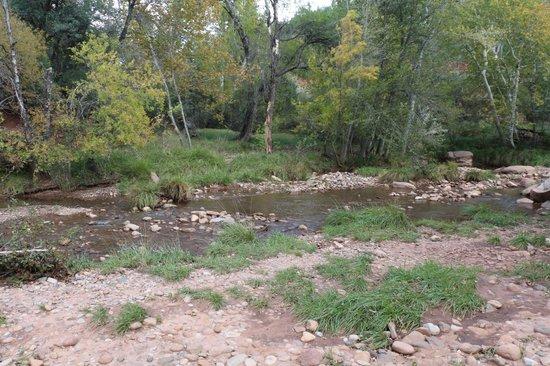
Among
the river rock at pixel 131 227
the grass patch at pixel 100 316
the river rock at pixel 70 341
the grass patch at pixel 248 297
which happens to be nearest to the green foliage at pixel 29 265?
the grass patch at pixel 100 316

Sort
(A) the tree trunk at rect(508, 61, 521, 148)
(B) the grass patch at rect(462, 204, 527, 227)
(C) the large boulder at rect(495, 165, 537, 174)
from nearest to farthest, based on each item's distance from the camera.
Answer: (B) the grass patch at rect(462, 204, 527, 227), (C) the large boulder at rect(495, 165, 537, 174), (A) the tree trunk at rect(508, 61, 521, 148)

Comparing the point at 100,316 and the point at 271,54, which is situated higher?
the point at 271,54

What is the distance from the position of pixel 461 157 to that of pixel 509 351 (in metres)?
20.1

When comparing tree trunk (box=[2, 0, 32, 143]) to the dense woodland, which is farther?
the dense woodland

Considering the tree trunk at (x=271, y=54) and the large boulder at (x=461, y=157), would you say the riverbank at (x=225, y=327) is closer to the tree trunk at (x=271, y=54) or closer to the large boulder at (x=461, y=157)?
the tree trunk at (x=271, y=54)

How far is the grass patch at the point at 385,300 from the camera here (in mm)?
4781

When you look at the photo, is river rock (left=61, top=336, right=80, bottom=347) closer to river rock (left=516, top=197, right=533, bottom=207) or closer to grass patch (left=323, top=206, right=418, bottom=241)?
grass patch (left=323, top=206, right=418, bottom=241)

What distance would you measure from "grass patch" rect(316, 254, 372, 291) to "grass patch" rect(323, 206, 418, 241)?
183 cm

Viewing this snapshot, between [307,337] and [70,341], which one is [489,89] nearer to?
[307,337]

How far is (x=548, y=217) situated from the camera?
10.7 m

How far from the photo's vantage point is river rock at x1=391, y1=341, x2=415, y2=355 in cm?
425

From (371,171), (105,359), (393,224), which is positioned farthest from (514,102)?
(105,359)

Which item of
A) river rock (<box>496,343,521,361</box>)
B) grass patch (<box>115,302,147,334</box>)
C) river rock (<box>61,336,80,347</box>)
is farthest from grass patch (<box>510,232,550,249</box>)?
river rock (<box>61,336,80,347</box>)

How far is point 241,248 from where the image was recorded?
7848 mm
